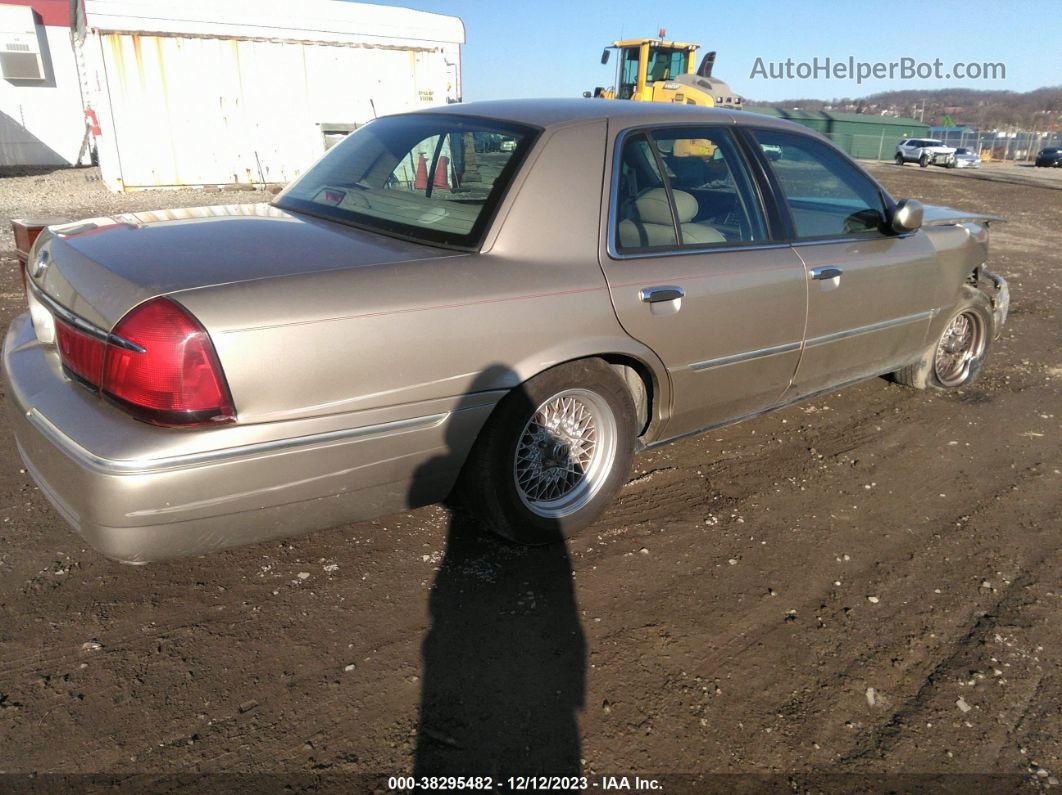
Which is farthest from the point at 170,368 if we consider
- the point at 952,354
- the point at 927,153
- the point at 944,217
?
the point at 927,153

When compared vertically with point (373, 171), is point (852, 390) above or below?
below

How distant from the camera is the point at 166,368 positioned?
2062 millimetres

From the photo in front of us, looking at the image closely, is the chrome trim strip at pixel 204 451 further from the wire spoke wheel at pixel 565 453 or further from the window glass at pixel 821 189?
the window glass at pixel 821 189

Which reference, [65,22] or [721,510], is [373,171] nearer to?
[721,510]

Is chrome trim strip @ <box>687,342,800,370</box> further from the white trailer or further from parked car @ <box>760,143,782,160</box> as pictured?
the white trailer

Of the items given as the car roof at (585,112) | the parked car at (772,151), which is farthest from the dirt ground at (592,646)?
the car roof at (585,112)

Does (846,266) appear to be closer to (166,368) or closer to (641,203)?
(641,203)

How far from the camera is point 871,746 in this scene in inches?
84.7

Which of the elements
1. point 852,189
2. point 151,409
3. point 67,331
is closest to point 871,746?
point 151,409

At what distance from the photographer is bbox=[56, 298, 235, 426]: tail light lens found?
6.77 feet

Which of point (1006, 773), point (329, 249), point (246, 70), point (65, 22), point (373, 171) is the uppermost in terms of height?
point (65, 22)

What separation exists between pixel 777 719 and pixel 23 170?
77.8 ft

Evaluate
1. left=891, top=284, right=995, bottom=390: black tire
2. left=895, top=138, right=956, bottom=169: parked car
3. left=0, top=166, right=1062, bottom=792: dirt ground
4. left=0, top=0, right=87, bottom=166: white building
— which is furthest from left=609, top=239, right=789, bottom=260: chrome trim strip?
left=895, top=138, right=956, bottom=169: parked car

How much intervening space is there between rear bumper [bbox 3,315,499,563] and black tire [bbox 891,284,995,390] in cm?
334
